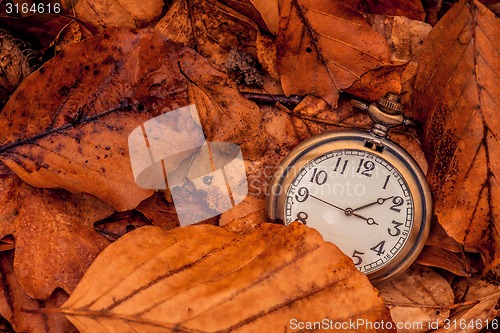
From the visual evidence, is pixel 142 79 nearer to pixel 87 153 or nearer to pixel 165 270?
pixel 87 153

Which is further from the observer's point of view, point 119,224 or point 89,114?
point 119,224

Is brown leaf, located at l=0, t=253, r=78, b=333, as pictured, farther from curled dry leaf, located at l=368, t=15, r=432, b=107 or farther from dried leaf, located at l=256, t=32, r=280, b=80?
curled dry leaf, located at l=368, t=15, r=432, b=107

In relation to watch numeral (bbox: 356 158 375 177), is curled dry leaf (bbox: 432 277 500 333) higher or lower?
lower

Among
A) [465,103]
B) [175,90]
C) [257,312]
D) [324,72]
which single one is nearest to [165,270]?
[257,312]

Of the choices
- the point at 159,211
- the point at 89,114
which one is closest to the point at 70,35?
the point at 89,114

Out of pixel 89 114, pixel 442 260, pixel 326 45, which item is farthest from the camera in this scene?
pixel 442 260

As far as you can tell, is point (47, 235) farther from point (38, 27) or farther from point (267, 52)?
point (267, 52)

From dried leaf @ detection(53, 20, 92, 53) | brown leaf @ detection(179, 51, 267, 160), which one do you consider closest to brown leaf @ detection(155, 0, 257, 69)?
brown leaf @ detection(179, 51, 267, 160)
